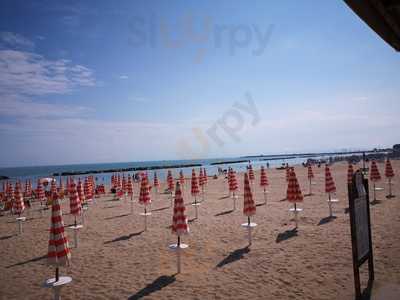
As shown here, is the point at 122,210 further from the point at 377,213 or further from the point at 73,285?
the point at 377,213

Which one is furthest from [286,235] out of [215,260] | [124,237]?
[124,237]

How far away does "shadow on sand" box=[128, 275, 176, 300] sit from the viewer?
7493mm

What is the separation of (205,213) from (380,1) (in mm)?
16087

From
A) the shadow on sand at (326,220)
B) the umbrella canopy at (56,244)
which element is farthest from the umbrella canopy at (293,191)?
the umbrella canopy at (56,244)

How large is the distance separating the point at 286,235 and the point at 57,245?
8681 millimetres

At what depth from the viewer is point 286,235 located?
1212cm

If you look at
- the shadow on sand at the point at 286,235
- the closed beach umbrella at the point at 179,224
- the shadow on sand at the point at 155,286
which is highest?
the closed beach umbrella at the point at 179,224

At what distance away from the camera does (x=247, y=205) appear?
11227 mm

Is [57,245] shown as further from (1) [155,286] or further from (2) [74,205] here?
(2) [74,205]

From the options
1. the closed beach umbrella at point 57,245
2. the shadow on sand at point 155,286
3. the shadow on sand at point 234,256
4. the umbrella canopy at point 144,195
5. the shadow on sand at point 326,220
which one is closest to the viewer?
the closed beach umbrella at point 57,245

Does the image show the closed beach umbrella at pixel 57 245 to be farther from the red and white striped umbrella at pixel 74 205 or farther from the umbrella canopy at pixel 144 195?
the umbrella canopy at pixel 144 195

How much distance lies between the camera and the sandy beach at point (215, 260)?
295 inches

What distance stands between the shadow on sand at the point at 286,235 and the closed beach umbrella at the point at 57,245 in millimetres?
7700

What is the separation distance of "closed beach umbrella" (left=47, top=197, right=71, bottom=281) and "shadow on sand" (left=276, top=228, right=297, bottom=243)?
303 inches
